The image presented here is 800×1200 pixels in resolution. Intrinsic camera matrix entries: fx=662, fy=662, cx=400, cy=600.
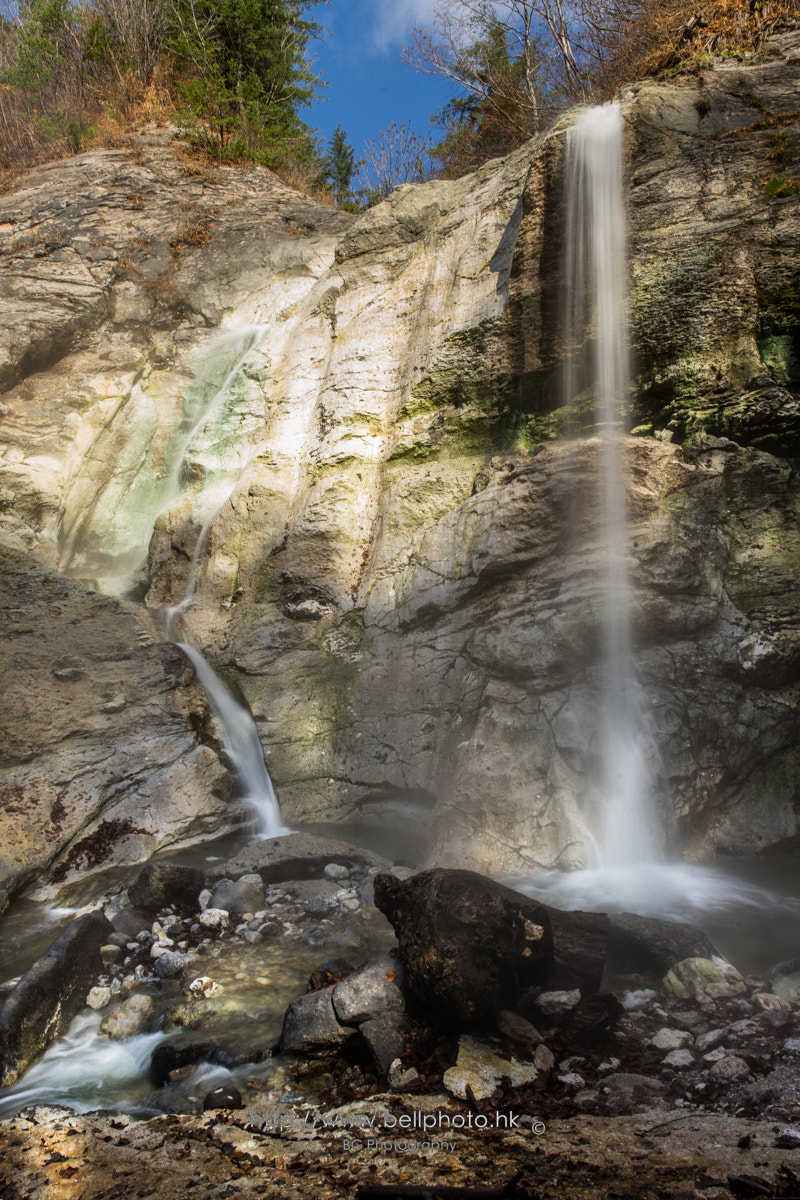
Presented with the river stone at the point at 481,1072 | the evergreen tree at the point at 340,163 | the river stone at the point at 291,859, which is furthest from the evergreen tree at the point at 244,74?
the river stone at the point at 481,1072

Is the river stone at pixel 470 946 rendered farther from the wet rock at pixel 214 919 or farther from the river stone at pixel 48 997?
the river stone at pixel 48 997

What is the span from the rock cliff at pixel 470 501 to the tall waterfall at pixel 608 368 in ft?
0.57

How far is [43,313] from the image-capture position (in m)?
12.4

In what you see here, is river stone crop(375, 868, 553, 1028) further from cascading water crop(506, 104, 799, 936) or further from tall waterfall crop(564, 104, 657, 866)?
tall waterfall crop(564, 104, 657, 866)

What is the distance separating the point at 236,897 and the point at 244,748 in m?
2.74

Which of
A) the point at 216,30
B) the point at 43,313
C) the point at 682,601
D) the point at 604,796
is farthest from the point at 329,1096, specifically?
the point at 216,30

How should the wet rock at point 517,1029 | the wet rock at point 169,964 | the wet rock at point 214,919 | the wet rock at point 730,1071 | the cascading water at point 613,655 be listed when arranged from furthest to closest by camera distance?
the cascading water at point 613,655
the wet rock at point 214,919
the wet rock at point 169,964
the wet rock at point 517,1029
the wet rock at point 730,1071

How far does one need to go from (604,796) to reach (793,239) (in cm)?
664

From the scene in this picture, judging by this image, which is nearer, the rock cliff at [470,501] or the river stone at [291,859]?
the river stone at [291,859]

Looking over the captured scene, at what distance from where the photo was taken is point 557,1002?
384 centimetres

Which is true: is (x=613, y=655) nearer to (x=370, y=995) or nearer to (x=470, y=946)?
(x=470, y=946)

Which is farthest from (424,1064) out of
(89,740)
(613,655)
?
(89,740)

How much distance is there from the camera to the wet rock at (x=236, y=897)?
5.82 meters

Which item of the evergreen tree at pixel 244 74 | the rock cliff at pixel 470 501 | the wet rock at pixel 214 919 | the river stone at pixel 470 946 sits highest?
the evergreen tree at pixel 244 74
